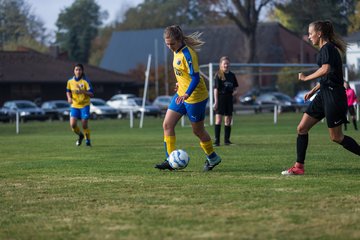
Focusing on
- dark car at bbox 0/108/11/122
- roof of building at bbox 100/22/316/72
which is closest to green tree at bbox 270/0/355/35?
dark car at bbox 0/108/11/122

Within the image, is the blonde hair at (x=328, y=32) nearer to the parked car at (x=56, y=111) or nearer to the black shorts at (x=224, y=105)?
the black shorts at (x=224, y=105)

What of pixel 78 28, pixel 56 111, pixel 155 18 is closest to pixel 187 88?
pixel 56 111

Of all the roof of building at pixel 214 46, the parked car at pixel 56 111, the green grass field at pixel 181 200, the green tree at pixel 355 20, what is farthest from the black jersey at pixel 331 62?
the roof of building at pixel 214 46

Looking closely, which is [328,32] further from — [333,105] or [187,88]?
[187,88]

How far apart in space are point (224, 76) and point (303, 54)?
240 ft

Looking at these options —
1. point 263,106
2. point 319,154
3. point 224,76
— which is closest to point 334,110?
point 319,154

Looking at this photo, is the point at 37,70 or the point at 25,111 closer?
the point at 25,111

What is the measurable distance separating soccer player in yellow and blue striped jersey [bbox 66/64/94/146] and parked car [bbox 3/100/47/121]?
3338 cm

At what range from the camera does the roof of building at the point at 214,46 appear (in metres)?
87.9

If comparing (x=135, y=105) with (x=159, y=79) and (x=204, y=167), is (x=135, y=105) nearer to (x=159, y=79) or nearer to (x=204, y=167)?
(x=159, y=79)

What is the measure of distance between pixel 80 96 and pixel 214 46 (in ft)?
238

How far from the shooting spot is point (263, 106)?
57.0 metres

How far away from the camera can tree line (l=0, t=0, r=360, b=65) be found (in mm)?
48969

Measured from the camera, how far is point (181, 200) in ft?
27.8
